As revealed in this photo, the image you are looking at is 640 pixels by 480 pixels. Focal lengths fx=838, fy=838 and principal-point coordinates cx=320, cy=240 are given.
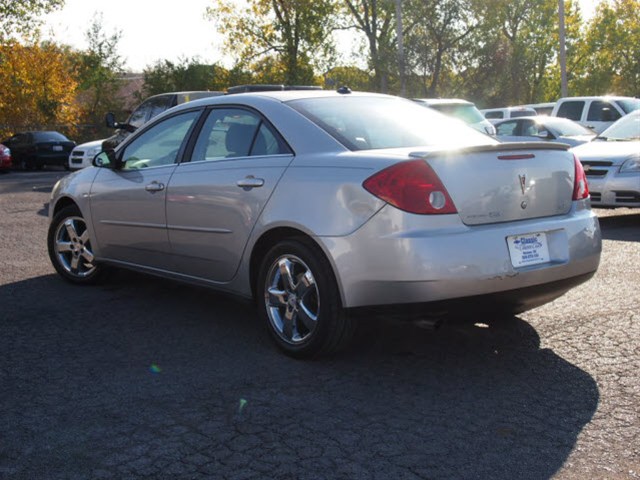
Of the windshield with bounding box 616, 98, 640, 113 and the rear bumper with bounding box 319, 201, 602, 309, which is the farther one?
the windshield with bounding box 616, 98, 640, 113

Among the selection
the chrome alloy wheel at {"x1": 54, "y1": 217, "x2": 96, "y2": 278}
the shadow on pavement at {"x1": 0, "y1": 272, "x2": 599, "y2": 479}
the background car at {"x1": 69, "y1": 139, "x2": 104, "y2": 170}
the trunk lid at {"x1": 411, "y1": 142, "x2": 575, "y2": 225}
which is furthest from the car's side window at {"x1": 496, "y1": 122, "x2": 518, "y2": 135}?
the trunk lid at {"x1": 411, "y1": 142, "x2": 575, "y2": 225}

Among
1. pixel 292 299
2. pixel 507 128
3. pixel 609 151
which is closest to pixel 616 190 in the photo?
pixel 609 151

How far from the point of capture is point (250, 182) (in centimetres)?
500

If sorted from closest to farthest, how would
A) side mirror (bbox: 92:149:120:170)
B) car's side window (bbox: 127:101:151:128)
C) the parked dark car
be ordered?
side mirror (bbox: 92:149:120:170) → car's side window (bbox: 127:101:151:128) → the parked dark car

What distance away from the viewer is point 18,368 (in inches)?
185

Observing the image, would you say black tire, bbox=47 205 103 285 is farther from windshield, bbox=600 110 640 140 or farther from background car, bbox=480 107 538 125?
background car, bbox=480 107 538 125

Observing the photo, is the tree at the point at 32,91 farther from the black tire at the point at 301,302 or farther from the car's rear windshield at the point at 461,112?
the black tire at the point at 301,302

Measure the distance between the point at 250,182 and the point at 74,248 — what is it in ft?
8.90

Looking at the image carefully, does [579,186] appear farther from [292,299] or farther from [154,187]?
[154,187]

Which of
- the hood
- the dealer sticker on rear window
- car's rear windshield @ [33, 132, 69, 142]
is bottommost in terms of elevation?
car's rear windshield @ [33, 132, 69, 142]

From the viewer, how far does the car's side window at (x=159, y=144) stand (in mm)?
5922

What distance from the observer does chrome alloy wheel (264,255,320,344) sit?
4660 millimetres

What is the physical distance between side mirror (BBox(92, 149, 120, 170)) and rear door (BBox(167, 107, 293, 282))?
3.23 feet

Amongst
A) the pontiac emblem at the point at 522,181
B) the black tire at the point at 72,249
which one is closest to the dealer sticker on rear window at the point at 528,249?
the pontiac emblem at the point at 522,181
